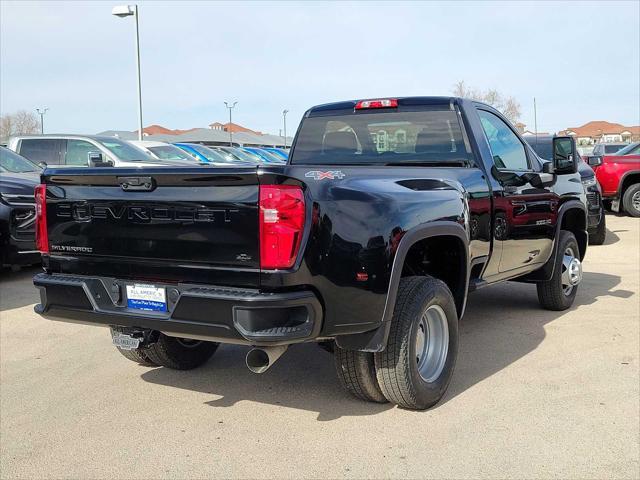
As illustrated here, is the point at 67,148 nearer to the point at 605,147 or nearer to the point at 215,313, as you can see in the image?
the point at 215,313

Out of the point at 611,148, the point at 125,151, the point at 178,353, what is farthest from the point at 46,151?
the point at 611,148

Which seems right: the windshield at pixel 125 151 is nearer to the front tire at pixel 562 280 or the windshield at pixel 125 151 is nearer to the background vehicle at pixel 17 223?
the background vehicle at pixel 17 223

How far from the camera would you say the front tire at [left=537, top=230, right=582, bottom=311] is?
19.5 ft

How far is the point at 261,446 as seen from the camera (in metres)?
3.35

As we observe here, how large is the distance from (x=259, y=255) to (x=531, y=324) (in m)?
3.52

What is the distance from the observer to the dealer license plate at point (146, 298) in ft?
10.7

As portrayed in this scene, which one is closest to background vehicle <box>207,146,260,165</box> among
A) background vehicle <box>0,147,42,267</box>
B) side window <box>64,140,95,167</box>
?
side window <box>64,140,95,167</box>

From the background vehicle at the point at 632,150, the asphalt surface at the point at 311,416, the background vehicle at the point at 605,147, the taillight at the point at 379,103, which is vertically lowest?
the asphalt surface at the point at 311,416

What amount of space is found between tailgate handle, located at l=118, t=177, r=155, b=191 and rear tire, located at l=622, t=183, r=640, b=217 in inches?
518

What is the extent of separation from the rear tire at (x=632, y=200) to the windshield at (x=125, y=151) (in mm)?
10055

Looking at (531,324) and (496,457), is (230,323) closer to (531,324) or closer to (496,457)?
(496,457)

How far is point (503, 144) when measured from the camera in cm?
524

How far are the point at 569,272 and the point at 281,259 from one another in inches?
156

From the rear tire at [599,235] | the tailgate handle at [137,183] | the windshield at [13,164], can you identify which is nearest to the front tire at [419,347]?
the tailgate handle at [137,183]
